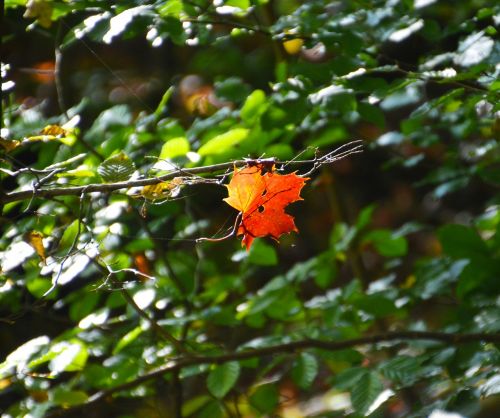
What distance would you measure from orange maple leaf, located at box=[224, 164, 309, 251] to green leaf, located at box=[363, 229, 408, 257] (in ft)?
2.75

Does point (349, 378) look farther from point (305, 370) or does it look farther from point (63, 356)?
point (63, 356)

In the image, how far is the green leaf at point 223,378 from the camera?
1439 millimetres

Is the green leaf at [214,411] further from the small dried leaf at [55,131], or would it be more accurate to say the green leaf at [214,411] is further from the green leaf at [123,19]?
the green leaf at [123,19]

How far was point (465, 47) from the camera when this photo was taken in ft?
4.66

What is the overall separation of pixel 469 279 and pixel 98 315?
81cm

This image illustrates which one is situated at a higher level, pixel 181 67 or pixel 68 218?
pixel 68 218

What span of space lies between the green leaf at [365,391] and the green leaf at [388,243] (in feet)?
1.83

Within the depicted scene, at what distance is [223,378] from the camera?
146 centimetres

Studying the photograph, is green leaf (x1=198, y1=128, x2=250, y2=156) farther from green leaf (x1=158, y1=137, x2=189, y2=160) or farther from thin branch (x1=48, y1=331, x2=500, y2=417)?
thin branch (x1=48, y1=331, x2=500, y2=417)

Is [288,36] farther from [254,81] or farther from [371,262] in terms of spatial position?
[371,262]

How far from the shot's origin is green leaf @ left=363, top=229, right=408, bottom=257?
1903 millimetres

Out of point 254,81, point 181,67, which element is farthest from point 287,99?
point 181,67

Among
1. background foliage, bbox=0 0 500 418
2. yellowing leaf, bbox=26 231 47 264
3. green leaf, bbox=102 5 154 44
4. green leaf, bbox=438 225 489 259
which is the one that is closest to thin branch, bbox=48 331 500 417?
background foliage, bbox=0 0 500 418

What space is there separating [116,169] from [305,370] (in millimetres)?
669
